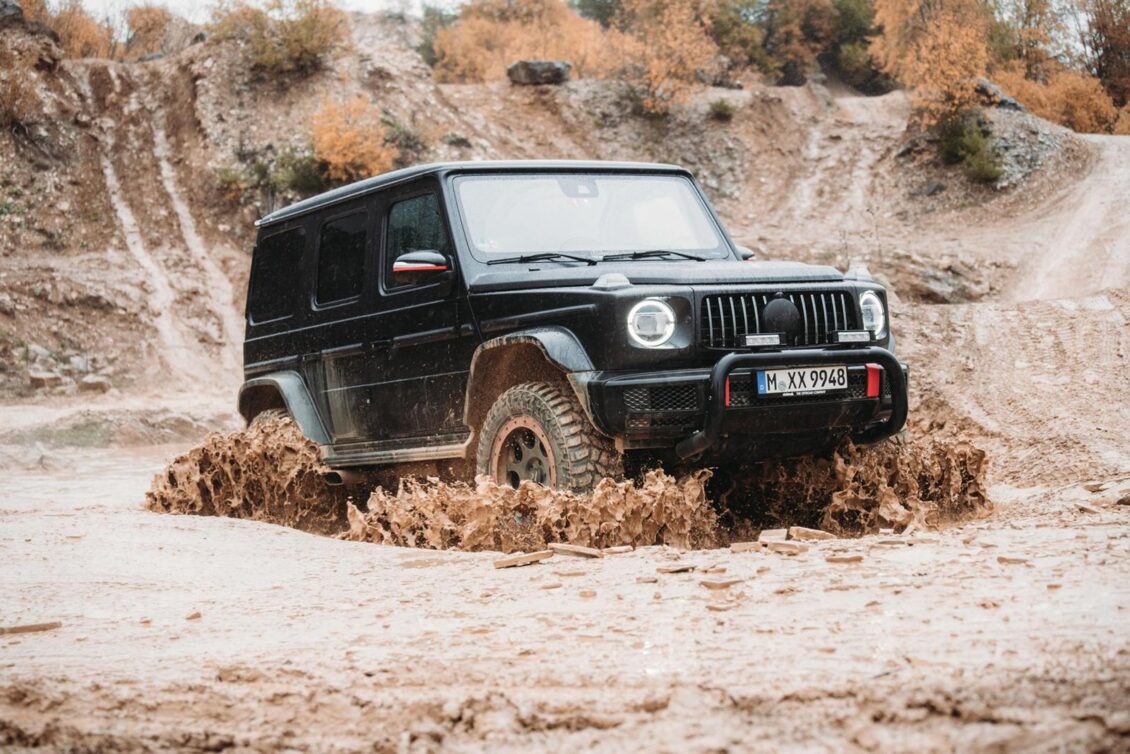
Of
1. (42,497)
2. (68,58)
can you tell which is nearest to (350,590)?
(42,497)

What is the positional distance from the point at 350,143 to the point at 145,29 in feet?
45.3

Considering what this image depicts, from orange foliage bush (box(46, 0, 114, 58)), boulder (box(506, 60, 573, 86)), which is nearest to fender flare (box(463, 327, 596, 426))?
orange foliage bush (box(46, 0, 114, 58))

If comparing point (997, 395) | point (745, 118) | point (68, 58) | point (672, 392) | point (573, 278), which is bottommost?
point (997, 395)

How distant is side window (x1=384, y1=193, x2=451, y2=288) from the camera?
6.42 m

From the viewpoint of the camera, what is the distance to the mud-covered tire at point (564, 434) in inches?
211

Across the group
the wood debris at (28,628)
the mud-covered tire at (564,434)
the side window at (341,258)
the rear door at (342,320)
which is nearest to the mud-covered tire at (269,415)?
the rear door at (342,320)

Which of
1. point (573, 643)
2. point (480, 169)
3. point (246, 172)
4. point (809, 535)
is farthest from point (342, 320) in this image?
point (246, 172)

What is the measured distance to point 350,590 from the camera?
4770 millimetres

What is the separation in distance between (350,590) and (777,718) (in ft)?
8.01

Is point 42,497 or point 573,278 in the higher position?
point 573,278

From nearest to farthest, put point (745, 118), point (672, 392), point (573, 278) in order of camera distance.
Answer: point (672, 392), point (573, 278), point (745, 118)

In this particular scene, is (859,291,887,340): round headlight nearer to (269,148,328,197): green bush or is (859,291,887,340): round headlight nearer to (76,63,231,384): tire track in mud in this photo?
(76,63,231,384): tire track in mud

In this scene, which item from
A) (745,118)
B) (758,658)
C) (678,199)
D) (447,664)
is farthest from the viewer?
(745,118)

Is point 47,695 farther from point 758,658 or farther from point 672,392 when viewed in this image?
point 672,392
